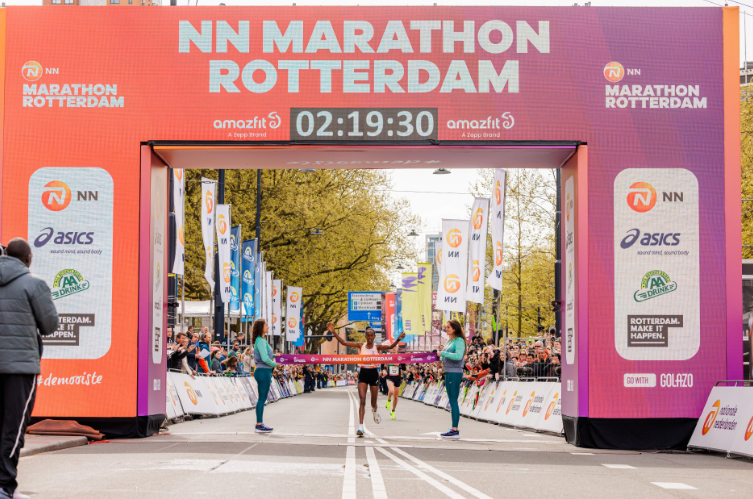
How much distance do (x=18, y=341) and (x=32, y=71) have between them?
8830 mm

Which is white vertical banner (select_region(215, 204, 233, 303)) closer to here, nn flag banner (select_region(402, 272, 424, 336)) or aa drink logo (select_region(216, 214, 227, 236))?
aa drink logo (select_region(216, 214, 227, 236))

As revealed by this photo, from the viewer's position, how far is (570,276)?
1523 cm

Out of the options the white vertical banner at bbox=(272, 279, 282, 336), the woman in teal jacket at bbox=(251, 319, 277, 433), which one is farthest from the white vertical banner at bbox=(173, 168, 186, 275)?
the white vertical banner at bbox=(272, 279, 282, 336)

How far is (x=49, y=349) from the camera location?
14453mm

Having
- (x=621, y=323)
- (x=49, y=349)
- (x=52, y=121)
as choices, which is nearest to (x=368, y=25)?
(x=52, y=121)

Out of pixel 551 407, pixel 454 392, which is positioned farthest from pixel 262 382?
pixel 551 407

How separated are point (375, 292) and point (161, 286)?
37521 millimetres

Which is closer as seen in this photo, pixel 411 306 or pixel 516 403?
pixel 516 403

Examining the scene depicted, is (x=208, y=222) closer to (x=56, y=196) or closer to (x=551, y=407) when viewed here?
(x=56, y=196)

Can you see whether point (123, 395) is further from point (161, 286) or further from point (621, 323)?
point (621, 323)

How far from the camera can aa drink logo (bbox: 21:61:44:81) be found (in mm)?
14930

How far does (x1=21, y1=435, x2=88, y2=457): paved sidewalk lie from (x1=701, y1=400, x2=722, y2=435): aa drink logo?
9.02 meters

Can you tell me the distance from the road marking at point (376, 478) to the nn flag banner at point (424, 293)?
30171mm

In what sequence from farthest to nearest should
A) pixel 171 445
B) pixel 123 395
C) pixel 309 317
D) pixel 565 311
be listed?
1. pixel 309 317
2. pixel 565 311
3. pixel 123 395
4. pixel 171 445
